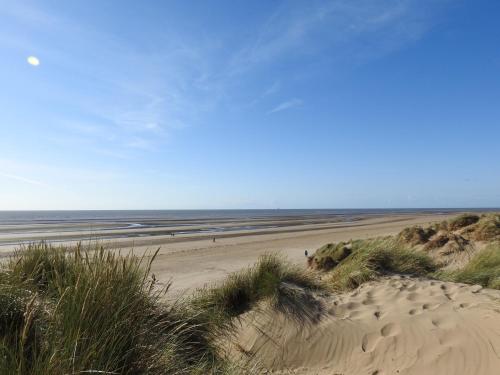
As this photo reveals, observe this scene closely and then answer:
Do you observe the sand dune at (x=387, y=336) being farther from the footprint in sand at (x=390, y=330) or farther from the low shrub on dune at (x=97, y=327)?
the low shrub on dune at (x=97, y=327)

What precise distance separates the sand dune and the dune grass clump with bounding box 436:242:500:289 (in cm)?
108

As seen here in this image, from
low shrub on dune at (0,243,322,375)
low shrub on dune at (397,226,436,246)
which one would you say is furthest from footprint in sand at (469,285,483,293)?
low shrub on dune at (397,226,436,246)

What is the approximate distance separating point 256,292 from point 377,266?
9.94 feet

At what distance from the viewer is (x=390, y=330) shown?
16.1 ft

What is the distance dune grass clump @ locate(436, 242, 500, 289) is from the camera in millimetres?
6945

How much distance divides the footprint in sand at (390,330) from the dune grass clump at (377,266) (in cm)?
174

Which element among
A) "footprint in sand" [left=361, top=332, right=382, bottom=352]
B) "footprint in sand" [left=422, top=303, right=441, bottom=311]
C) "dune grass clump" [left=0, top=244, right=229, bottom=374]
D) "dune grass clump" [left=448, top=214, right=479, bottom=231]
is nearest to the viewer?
"dune grass clump" [left=0, top=244, right=229, bottom=374]

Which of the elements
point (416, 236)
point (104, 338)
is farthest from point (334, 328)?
point (416, 236)

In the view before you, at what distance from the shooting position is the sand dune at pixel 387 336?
4171 mm

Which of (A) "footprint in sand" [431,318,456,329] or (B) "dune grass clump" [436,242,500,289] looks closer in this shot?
(A) "footprint in sand" [431,318,456,329]

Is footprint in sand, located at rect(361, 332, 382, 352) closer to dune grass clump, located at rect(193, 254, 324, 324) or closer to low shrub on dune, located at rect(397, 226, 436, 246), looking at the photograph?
dune grass clump, located at rect(193, 254, 324, 324)

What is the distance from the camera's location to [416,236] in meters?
13.4

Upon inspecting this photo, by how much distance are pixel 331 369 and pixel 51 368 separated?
3549mm

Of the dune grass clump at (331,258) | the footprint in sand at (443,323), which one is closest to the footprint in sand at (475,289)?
the footprint in sand at (443,323)
